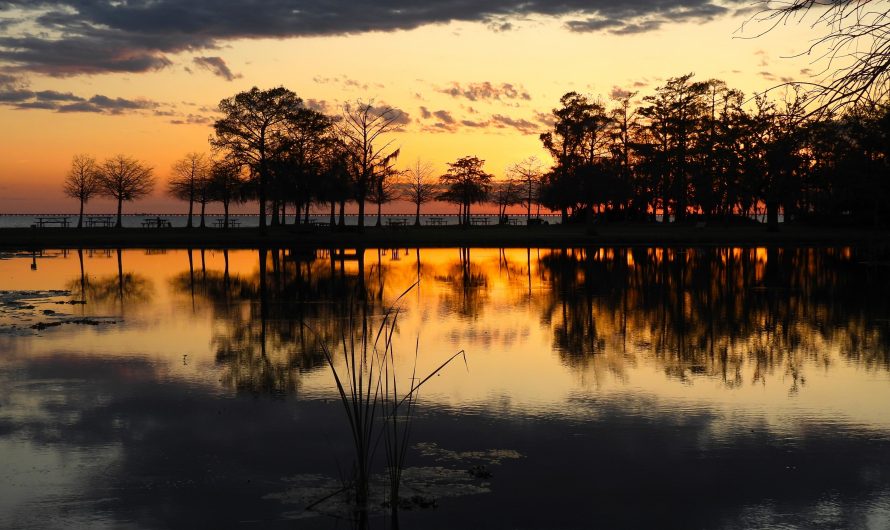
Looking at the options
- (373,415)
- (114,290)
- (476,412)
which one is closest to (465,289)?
(114,290)

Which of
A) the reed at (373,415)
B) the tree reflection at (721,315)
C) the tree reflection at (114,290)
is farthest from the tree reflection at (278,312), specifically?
the tree reflection at (721,315)

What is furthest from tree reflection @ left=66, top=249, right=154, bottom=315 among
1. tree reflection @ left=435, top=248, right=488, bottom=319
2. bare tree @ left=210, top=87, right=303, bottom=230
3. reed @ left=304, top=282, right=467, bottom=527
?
bare tree @ left=210, top=87, right=303, bottom=230

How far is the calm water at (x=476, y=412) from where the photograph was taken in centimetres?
838

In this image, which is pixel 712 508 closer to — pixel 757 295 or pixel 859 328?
pixel 859 328

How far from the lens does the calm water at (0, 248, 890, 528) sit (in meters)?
8.38

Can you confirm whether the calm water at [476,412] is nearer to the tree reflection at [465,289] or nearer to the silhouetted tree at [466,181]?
the tree reflection at [465,289]

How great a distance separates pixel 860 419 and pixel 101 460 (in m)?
10.3

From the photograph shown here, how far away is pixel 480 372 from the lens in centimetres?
1514

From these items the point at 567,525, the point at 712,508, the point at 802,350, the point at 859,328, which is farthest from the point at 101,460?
the point at 859,328

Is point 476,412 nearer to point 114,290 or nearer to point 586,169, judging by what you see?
point 114,290

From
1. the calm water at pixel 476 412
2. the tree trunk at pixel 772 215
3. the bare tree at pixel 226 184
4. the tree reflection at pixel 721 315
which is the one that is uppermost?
the bare tree at pixel 226 184

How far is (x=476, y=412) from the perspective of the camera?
40.0 ft

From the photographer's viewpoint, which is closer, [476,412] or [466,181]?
[476,412]

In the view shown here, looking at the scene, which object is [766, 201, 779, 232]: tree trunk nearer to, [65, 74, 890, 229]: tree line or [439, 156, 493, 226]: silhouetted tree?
[65, 74, 890, 229]: tree line
